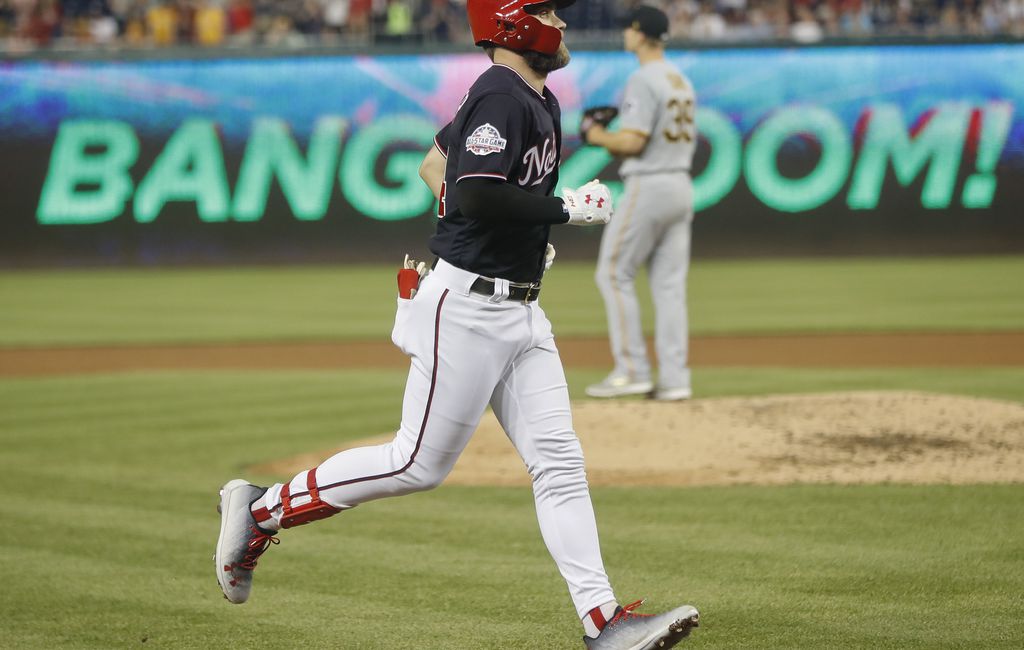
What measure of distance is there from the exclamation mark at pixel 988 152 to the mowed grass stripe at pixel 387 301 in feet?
3.05

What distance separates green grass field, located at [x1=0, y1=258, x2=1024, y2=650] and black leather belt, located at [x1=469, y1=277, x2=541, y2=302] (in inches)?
43.8

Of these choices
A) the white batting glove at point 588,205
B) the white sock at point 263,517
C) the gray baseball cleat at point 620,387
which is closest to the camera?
the white batting glove at point 588,205

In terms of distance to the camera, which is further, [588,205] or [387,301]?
[387,301]

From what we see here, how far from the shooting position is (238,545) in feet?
14.4

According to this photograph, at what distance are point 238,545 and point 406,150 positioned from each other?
1639 centimetres

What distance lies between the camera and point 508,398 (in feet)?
13.7

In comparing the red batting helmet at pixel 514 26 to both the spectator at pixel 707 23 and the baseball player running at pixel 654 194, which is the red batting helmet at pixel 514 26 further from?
the spectator at pixel 707 23

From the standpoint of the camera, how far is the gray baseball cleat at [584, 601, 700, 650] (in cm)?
380

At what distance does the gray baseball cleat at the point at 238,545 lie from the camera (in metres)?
4.40

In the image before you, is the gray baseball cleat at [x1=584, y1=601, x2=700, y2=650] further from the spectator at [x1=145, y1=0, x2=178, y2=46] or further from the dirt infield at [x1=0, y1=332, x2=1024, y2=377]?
the spectator at [x1=145, y1=0, x2=178, y2=46]

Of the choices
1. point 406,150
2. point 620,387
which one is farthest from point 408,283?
point 406,150

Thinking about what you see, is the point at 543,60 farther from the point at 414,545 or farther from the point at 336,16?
the point at 336,16

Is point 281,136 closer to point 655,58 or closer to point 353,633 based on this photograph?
point 655,58

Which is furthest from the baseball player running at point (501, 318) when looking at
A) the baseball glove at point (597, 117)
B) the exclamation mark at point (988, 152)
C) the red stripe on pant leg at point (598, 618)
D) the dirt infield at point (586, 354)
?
the exclamation mark at point (988, 152)
